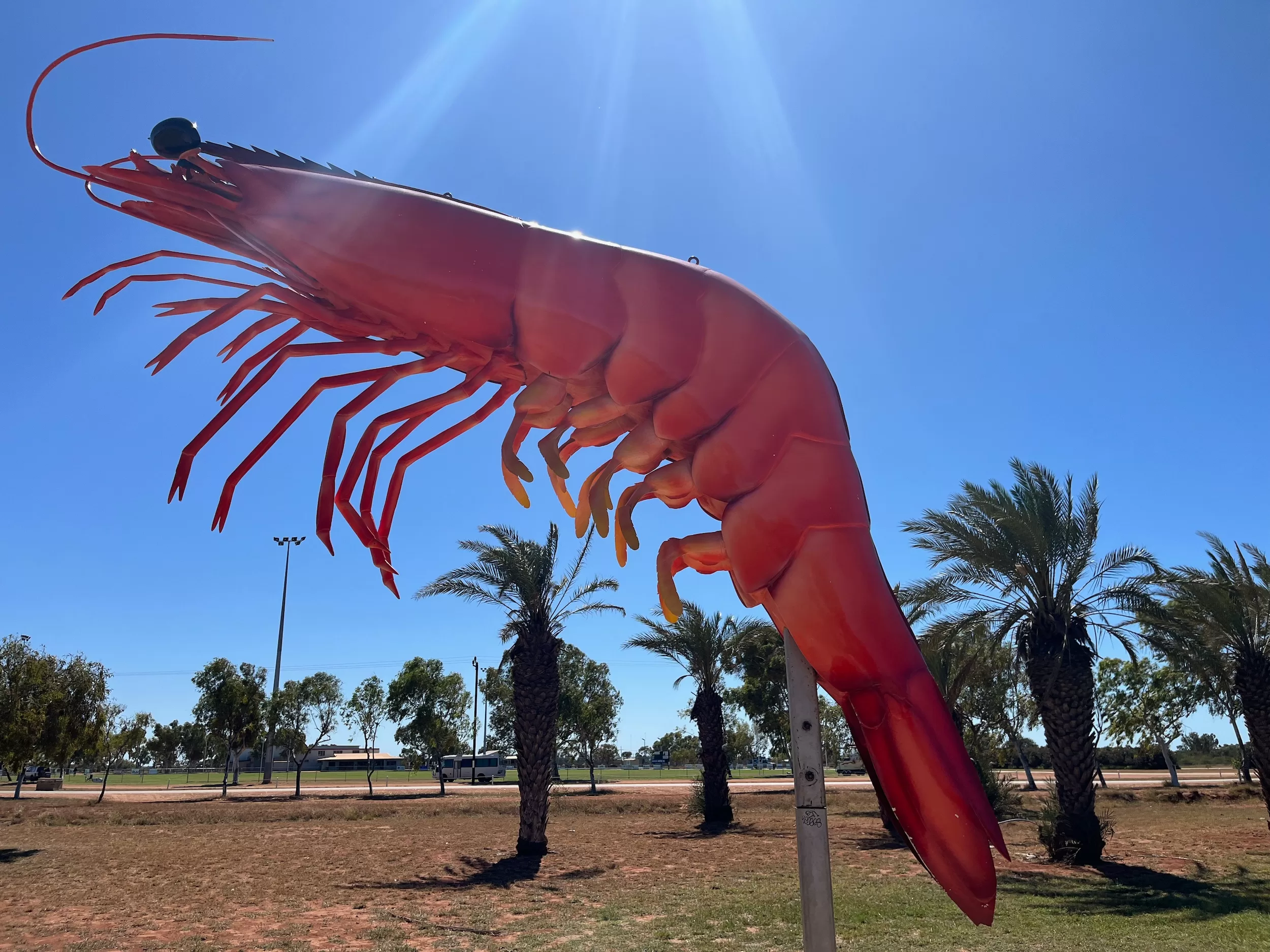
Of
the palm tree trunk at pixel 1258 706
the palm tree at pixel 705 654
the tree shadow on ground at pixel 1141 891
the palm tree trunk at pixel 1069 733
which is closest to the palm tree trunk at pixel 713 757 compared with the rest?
the palm tree at pixel 705 654

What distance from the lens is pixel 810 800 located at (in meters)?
2.64

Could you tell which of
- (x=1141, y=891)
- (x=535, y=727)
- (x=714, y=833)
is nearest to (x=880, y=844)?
(x=714, y=833)

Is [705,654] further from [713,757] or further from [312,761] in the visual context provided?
[312,761]

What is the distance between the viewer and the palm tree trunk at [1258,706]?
15.3 metres

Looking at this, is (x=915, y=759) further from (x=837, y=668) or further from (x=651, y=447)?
(x=651, y=447)

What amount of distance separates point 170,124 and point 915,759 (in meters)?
3.21

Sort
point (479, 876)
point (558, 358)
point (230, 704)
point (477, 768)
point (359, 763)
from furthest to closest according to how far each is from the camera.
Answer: point (359, 763) → point (477, 768) → point (230, 704) → point (479, 876) → point (558, 358)

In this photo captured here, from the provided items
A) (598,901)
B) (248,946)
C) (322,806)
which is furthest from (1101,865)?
(322,806)

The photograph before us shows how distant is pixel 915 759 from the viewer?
2.34m

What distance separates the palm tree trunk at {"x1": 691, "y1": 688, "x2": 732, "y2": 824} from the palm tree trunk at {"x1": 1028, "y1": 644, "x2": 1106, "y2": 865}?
965cm

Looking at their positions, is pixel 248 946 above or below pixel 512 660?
below

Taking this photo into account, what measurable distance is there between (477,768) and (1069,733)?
47517 millimetres

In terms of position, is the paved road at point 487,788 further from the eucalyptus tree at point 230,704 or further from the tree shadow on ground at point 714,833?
the tree shadow on ground at point 714,833

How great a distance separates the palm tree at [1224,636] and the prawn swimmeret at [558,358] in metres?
14.8
